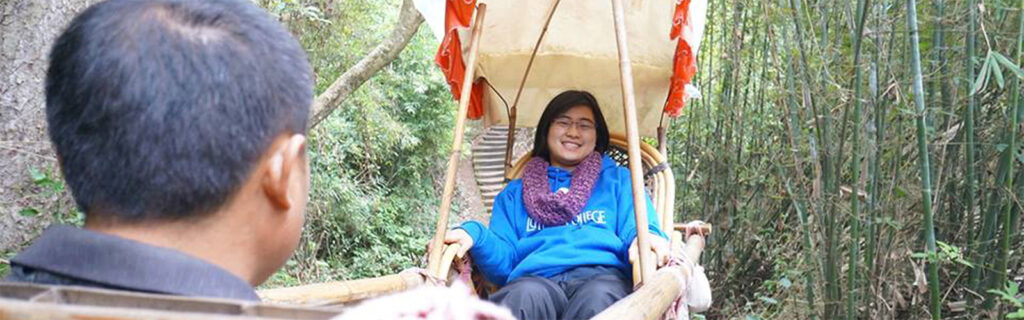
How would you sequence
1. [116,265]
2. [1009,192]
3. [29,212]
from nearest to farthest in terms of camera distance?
[116,265]
[29,212]
[1009,192]

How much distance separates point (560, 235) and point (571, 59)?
1.08 meters

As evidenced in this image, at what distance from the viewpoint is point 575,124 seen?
376 centimetres

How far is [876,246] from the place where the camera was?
379 cm

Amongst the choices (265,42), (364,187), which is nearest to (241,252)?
(265,42)

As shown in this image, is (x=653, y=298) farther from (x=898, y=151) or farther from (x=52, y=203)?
(x=898, y=151)

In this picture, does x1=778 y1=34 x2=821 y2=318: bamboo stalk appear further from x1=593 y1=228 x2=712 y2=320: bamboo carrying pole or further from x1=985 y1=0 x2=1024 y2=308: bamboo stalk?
x1=593 y1=228 x2=712 y2=320: bamboo carrying pole

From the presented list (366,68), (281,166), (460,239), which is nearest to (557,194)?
(460,239)

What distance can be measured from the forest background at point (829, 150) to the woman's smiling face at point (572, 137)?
873mm

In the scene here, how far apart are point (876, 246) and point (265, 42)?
325 centimetres

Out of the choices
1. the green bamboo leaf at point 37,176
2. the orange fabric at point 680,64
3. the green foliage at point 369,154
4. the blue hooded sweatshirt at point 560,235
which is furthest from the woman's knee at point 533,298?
the green foliage at point 369,154

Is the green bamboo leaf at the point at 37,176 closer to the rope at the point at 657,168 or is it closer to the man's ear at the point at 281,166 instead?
the man's ear at the point at 281,166

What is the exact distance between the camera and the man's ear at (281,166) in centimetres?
100

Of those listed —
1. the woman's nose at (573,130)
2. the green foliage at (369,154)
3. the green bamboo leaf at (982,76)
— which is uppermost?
the green bamboo leaf at (982,76)

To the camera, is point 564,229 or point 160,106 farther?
point 564,229
